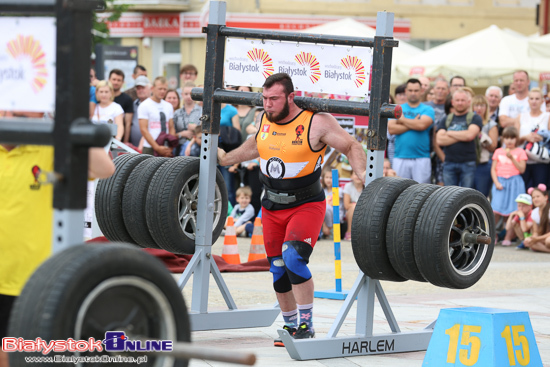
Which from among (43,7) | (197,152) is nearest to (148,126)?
(197,152)

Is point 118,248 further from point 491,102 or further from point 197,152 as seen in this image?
point 491,102

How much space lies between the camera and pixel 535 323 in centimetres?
807

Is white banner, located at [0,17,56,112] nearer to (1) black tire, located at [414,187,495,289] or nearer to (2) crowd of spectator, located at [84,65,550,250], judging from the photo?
(1) black tire, located at [414,187,495,289]

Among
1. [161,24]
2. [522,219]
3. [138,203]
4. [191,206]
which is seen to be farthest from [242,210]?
[161,24]

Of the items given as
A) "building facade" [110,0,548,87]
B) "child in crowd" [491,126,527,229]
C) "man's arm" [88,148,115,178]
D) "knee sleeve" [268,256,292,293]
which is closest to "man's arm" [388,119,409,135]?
"child in crowd" [491,126,527,229]

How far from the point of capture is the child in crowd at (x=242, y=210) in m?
13.8

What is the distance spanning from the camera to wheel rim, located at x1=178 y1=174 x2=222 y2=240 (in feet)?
24.8

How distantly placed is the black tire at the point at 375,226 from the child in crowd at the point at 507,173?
7256 mm

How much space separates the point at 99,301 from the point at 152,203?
3783 mm

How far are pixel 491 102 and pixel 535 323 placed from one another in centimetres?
693

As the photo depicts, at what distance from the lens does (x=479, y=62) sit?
2011cm

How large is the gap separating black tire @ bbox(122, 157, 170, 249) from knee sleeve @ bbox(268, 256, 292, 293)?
96 centimetres

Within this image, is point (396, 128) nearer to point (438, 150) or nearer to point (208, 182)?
point (438, 150)

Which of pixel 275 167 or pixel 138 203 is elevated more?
pixel 275 167
